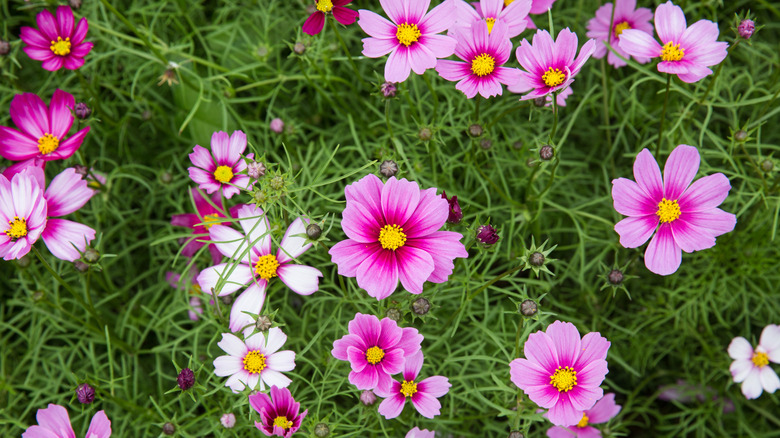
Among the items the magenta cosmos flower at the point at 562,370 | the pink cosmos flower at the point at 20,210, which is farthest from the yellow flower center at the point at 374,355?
the pink cosmos flower at the point at 20,210

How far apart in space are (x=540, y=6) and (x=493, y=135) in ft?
1.09

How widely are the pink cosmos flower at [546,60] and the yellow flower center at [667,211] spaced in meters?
0.32

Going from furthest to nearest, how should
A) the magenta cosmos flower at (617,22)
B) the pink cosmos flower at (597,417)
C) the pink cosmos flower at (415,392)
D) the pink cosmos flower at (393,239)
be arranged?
the magenta cosmos flower at (617,22) → the pink cosmos flower at (597,417) → the pink cosmos flower at (415,392) → the pink cosmos flower at (393,239)

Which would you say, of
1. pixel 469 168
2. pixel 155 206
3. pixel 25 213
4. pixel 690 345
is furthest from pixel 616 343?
pixel 25 213

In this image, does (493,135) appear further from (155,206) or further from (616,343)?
(155,206)

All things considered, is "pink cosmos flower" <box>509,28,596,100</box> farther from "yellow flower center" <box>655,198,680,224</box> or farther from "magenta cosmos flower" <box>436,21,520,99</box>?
"yellow flower center" <box>655,198,680,224</box>

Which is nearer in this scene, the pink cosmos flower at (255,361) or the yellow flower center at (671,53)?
the pink cosmos flower at (255,361)

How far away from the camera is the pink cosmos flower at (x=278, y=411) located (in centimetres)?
116

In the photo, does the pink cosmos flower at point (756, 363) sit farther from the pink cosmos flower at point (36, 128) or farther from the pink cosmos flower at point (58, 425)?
the pink cosmos flower at point (36, 128)

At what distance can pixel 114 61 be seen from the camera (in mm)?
1652

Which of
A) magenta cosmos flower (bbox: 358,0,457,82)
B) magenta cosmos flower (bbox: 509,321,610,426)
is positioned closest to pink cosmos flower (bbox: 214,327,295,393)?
magenta cosmos flower (bbox: 509,321,610,426)

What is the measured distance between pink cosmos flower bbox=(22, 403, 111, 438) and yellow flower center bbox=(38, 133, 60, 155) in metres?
0.58

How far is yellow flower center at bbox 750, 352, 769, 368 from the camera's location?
1427mm

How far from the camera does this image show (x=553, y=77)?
121 centimetres
